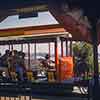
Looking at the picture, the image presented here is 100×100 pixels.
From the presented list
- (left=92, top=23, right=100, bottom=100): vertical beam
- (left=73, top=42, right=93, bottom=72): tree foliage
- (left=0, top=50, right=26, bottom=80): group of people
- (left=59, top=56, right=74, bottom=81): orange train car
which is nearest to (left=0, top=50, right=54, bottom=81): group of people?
(left=0, top=50, right=26, bottom=80): group of people

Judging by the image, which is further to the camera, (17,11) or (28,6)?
(17,11)

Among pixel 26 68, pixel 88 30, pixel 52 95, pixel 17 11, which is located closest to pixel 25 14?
pixel 17 11

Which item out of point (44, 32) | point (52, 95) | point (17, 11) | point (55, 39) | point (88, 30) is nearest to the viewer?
point (88, 30)

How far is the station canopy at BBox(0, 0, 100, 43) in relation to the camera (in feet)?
13.9

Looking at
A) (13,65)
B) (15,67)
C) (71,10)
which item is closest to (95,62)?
(71,10)

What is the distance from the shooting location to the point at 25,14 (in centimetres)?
535

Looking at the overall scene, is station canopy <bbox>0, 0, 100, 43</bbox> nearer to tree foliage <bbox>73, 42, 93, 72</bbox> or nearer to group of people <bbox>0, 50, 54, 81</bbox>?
tree foliage <bbox>73, 42, 93, 72</bbox>

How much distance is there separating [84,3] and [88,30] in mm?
488

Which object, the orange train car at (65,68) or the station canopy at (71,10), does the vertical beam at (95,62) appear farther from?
the orange train car at (65,68)

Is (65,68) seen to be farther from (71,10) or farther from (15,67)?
(71,10)

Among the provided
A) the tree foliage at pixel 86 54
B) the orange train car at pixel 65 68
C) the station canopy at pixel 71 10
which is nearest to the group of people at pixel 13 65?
the orange train car at pixel 65 68

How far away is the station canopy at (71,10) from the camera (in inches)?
167

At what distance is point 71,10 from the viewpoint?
170 inches

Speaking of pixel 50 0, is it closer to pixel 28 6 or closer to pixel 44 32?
pixel 28 6
